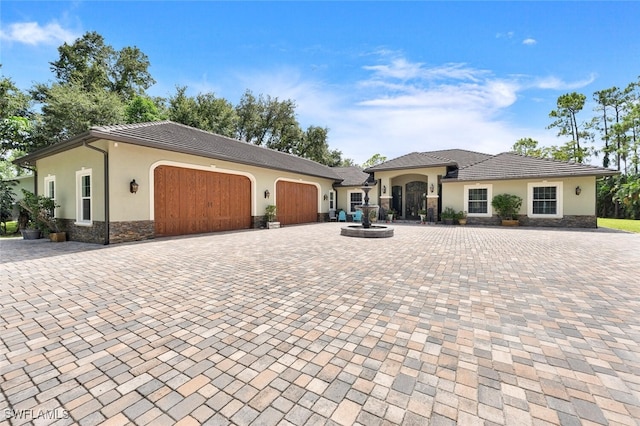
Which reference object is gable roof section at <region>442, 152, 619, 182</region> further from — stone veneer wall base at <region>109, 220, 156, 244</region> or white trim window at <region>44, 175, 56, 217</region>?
white trim window at <region>44, 175, 56, 217</region>

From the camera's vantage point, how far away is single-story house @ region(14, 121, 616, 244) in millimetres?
8672

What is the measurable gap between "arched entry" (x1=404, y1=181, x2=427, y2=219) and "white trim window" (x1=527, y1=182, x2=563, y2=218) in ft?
19.8

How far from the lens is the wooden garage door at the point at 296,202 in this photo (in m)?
15.4

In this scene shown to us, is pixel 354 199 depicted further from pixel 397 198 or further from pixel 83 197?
pixel 83 197

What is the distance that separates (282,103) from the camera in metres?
31.1

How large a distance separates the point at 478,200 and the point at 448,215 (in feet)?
6.11

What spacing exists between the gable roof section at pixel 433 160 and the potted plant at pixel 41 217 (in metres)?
16.1

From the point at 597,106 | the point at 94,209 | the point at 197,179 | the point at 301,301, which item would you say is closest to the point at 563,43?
the point at 301,301

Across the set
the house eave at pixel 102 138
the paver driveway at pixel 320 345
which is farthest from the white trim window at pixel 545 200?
the house eave at pixel 102 138

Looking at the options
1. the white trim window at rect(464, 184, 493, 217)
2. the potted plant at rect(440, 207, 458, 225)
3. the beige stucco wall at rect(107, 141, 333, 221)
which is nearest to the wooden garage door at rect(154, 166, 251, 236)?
the beige stucco wall at rect(107, 141, 333, 221)

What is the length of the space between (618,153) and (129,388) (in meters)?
41.7

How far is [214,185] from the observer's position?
38.0ft

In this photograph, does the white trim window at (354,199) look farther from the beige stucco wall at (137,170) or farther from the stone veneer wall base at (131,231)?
the stone veneer wall base at (131,231)

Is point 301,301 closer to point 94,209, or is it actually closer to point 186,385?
point 186,385
